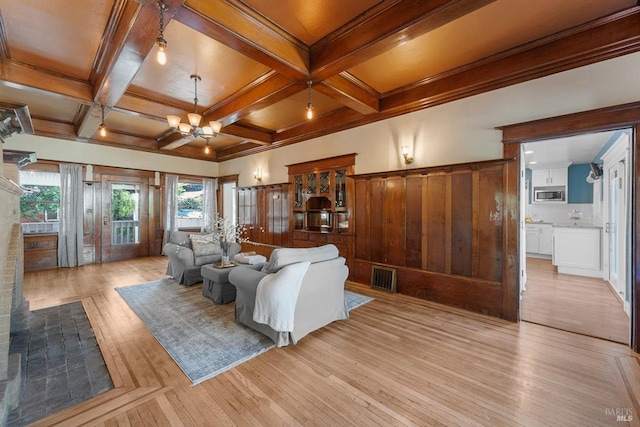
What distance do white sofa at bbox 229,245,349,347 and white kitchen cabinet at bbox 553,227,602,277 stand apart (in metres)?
5.34

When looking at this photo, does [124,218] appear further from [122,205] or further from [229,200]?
[229,200]

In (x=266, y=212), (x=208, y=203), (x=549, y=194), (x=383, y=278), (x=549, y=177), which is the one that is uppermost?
(x=549, y=177)

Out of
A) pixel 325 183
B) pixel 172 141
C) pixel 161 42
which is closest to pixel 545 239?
pixel 325 183

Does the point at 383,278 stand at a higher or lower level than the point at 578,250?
lower

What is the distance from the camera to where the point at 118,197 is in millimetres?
7051

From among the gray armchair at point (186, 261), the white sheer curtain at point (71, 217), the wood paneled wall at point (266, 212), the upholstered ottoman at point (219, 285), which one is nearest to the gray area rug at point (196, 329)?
the upholstered ottoman at point (219, 285)

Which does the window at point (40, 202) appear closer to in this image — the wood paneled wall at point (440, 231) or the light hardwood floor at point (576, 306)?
the wood paneled wall at point (440, 231)

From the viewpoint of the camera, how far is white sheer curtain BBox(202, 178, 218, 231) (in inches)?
333

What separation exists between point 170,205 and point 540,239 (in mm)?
10655

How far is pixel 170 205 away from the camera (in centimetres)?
773

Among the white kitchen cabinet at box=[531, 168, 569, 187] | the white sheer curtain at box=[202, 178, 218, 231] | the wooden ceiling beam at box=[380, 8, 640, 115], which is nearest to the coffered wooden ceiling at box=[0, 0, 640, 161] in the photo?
the wooden ceiling beam at box=[380, 8, 640, 115]

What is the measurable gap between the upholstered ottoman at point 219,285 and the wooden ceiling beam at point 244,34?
9.25 ft

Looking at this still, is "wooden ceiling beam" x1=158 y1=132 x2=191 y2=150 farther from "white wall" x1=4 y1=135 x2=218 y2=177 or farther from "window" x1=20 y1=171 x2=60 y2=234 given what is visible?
"window" x1=20 y1=171 x2=60 y2=234

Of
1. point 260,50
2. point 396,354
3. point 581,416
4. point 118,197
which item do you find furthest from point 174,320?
point 118,197
